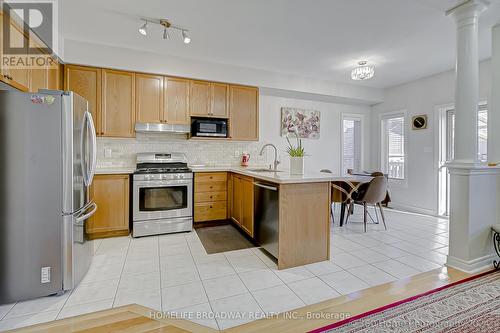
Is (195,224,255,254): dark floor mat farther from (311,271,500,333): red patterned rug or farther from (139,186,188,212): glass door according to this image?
(311,271,500,333): red patterned rug

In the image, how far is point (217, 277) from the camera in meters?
2.20

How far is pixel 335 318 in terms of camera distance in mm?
1614

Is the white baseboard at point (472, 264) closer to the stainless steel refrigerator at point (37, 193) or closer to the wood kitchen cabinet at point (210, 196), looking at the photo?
the wood kitchen cabinet at point (210, 196)

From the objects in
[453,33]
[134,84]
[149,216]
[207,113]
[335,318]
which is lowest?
[335,318]

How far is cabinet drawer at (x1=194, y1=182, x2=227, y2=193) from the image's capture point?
12.0 ft

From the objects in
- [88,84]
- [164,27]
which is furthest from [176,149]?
[164,27]

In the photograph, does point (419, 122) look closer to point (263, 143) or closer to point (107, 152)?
point (263, 143)

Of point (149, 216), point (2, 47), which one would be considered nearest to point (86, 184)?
point (149, 216)

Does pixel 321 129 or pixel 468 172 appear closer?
pixel 468 172

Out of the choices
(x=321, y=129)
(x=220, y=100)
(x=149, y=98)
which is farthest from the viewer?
(x=321, y=129)

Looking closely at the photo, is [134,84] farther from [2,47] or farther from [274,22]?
[274,22]

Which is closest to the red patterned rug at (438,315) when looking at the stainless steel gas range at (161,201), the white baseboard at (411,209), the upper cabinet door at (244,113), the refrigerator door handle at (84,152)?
the refrigerator door handle at (84,152)

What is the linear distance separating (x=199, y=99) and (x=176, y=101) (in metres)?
0.37

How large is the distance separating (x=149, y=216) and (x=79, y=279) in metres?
1.27
